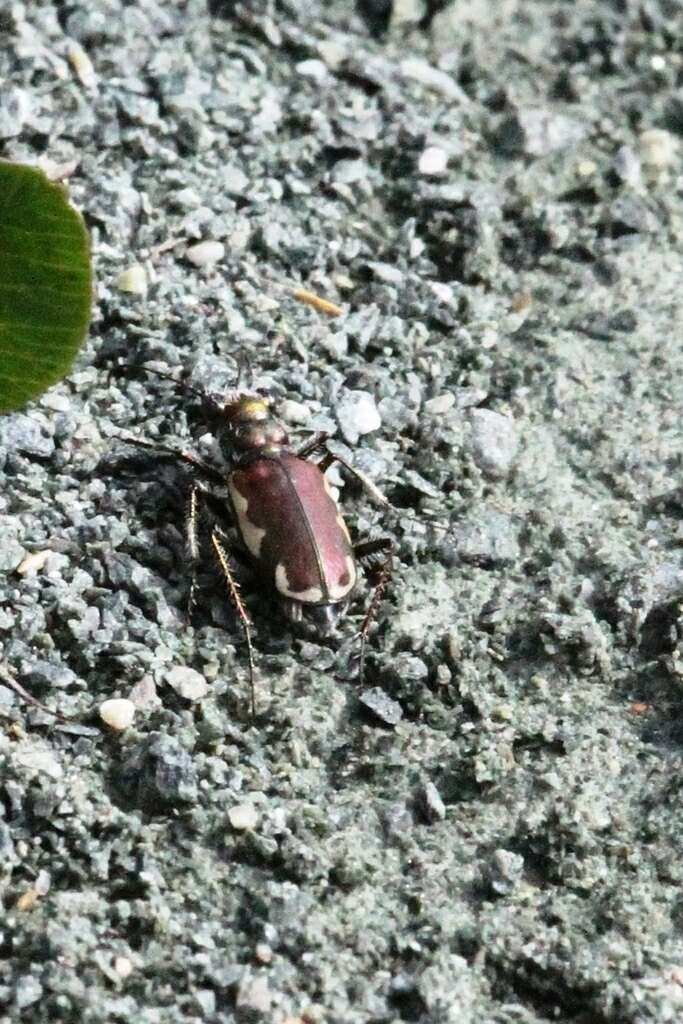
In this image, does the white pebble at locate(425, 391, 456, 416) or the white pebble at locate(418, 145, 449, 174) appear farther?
the white pebble at locate(418, 145, 449, 174)

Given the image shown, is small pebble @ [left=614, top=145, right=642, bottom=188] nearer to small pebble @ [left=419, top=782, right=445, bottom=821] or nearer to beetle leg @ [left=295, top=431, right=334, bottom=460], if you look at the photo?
beetle leg @ [left=295, top=431, right=334, bottom=460]

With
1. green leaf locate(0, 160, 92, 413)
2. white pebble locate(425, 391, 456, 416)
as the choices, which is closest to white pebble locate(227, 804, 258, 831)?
green leaf locate(0, 160, 92, 413)

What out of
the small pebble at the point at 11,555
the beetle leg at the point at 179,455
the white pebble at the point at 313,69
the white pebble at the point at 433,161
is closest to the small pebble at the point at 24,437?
the beetle leg at the point at 179,455

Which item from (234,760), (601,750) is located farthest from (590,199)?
(234,760)

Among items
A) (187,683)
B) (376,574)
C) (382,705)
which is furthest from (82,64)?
(382,705)

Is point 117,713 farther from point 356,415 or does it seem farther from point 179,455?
point 356,415

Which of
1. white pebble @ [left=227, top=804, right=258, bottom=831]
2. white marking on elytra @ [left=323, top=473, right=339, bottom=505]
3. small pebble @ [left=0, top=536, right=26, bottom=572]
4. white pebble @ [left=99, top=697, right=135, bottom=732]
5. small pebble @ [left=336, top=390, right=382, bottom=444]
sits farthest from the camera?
small pebble @ [left=336, top=390, right=382, bottom=444]

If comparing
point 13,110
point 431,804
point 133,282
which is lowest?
point 431,804

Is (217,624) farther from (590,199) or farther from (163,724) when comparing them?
(590,199)
